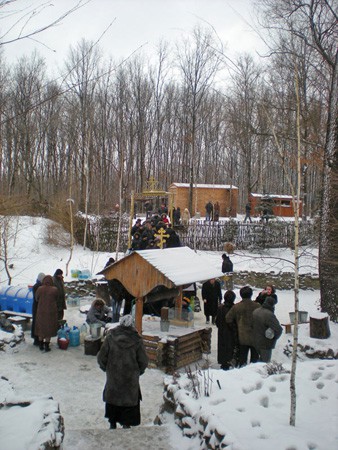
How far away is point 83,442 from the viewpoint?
452 cm

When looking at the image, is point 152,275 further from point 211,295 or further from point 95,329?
point 211,295

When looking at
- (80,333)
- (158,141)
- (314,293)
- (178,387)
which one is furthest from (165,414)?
(158,141)

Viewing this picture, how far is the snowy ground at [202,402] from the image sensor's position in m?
4.01

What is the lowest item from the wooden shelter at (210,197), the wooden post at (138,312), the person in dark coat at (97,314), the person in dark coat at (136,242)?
the person in dark coat at (97,314)

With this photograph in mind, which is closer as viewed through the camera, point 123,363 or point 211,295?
point 123,363

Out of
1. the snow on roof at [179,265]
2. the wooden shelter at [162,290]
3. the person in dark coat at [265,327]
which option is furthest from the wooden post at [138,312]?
the person in dark coat at [265,327]

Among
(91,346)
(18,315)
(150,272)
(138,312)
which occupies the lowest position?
(91,346)

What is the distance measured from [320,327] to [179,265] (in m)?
3.54

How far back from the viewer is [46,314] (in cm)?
854

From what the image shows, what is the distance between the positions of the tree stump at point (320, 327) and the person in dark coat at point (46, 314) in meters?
5.56

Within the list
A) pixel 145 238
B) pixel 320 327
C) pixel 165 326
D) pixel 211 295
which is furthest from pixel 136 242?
pixel 320 327

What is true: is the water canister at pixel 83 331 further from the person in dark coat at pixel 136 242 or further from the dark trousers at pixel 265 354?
the dark trousers at pixel 265 354

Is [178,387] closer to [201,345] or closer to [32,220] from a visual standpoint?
[201,345]

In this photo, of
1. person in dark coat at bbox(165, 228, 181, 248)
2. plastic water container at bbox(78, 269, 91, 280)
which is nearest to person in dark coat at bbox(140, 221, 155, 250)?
person in dark coat at bbox(165, 228, 181, 248)
